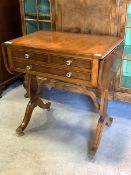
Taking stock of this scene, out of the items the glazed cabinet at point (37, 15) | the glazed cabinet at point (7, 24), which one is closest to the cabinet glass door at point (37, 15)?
the glazed cabinet at point (37, 15)

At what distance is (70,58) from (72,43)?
0.19m

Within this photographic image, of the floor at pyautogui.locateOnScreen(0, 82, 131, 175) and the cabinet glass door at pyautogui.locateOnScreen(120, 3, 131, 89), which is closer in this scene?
the floor at pyautogui.locateOnScreen(0, 82, 131, 175)

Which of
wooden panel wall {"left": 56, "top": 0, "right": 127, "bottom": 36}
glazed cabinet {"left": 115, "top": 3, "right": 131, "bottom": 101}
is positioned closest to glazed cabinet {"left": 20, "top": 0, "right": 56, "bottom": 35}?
wooden panel wall {"left": 56, "top": 0, "right": 127, "bottom": 36}

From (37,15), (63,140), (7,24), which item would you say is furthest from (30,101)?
(7,24)

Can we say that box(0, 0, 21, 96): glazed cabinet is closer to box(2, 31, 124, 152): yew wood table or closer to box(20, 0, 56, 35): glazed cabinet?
box(20, 0, 56, 35): glazed cabinet

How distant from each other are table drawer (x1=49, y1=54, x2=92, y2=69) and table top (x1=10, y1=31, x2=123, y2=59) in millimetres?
47

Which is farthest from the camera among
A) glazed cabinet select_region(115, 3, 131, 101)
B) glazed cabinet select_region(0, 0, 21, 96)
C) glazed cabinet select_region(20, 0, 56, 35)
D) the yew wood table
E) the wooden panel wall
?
glazed cabinet select_region(0, 0, 21, 96)

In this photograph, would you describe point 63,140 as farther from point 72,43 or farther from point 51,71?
point 72,43

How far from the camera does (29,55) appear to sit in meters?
1.65

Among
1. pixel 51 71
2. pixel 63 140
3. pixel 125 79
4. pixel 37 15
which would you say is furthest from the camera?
pixel 37 15

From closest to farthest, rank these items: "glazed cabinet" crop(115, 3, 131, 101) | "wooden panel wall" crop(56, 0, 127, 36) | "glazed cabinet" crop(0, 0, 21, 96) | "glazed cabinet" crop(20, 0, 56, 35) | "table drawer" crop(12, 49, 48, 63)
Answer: "table drawer" crop(12, 49, 48, 63)
"wooden panel wall" crop(56, 0, 127, 36)
"glazed cabinet" crop(115, 3, 131, 101)
"glazed cabinet" crop(20, 0, 56, 35)
"glazed cabinet" crop(0, 0, 21, 96)

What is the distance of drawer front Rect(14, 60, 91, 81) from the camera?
1.52m

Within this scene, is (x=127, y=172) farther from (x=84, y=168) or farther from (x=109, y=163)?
(x=84, y=168)

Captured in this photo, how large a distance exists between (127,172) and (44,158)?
59 centimetres
